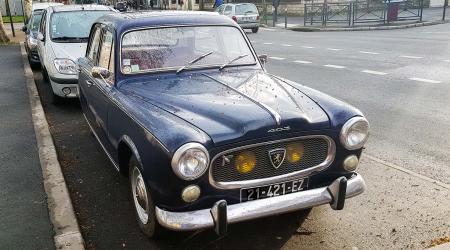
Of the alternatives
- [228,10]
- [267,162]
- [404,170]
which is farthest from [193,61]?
[228,10]

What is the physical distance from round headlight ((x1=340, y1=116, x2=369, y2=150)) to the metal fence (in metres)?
24.5

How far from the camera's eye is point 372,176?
4.99 m

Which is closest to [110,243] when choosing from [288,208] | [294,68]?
[288,208]

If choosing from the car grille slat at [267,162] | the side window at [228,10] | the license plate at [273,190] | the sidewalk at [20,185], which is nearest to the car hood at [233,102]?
the car grille slat at [267,162]

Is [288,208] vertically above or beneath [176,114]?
beneath

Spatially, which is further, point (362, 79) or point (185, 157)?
point (362, 79)

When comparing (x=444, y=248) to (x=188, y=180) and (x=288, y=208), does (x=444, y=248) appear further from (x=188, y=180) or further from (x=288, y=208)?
(x=188, y=180)

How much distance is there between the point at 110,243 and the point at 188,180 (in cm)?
110

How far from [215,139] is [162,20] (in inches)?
84.0

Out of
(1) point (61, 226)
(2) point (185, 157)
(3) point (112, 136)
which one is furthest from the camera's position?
(3) point (112, 136)

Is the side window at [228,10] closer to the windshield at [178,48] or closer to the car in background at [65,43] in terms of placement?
the car in background at [65,43]

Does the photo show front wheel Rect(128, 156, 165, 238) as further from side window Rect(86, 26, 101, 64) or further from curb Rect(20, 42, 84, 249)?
side window Rect(86, 26, 101, 64)

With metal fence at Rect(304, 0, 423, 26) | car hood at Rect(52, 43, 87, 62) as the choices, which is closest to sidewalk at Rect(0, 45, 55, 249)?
car hood at Rect(52, 43, 87, 62)

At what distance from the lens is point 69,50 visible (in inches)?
330
